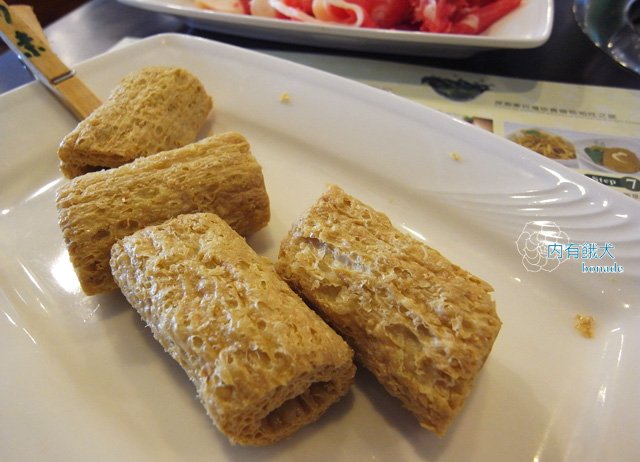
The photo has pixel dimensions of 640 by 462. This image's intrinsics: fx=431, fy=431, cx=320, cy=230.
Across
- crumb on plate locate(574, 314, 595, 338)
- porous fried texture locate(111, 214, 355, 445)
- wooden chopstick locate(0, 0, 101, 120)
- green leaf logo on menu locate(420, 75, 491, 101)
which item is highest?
wooden chopstick locate(0, 0, 101, 120)

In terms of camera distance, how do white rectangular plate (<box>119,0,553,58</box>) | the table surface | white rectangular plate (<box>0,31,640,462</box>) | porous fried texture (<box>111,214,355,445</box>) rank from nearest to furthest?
porous fried texture (<box>111,214,355,445</box>) < white rectangular plate (<box>0,31,640,462</box>) < white rectangular plate (<box>119,0,553,58</box>) < the table surface

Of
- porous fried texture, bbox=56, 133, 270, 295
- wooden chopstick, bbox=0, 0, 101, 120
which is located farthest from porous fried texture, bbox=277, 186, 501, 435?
wooden chopstick, bbox=0, 0, 101, 120

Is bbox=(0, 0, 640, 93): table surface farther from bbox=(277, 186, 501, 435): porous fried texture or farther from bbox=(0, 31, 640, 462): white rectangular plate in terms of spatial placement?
bbox=(277, 186, 501, 435): porous fried texture

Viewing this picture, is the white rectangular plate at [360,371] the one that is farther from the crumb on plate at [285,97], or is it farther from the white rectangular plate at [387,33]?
the white rectangular plate at [387,33]

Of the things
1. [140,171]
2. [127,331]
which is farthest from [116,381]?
[140,171]

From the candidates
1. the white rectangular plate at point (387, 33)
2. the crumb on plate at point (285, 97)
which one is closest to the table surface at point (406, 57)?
the white rectangular plate at point (387, 33)

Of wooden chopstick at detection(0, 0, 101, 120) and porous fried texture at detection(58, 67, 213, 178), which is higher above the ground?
wooden chopstick at detection(0, 0, 101, 120)

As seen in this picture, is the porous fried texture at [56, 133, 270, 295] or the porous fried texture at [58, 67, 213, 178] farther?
the porous fried texture at [58, 67, 213, 178]
